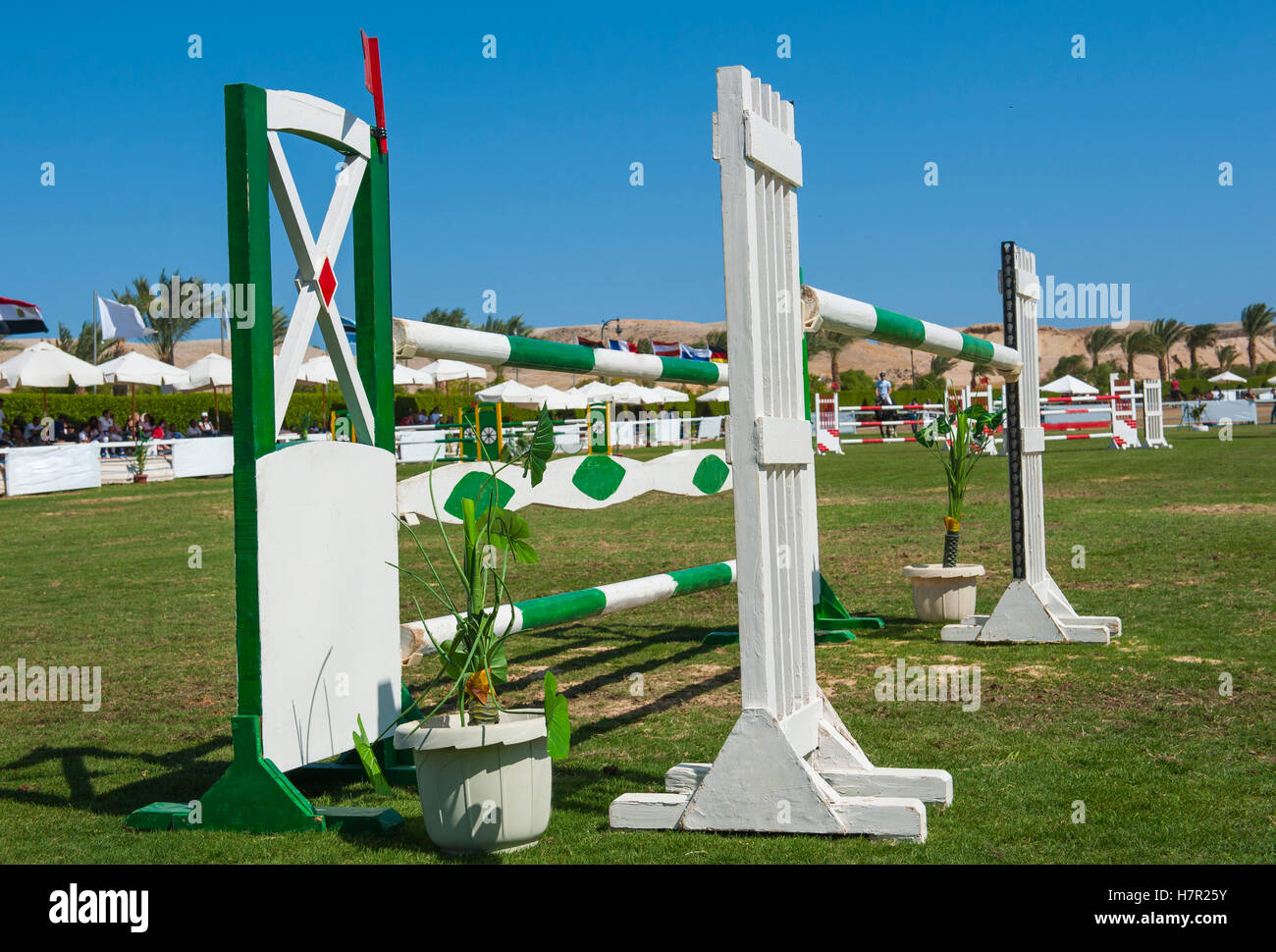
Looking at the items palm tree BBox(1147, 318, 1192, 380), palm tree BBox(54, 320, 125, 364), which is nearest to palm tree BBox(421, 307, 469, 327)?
palm tree BBox(54, 320, 125, 364)

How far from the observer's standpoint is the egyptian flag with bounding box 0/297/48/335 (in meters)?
23.7

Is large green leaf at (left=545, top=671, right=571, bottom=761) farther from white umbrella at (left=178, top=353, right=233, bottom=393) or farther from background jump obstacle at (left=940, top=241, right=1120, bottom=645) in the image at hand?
white umbrella at (left=178, top=353, right=233, bottom=393)

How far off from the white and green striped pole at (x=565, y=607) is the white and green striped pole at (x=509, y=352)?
87cm

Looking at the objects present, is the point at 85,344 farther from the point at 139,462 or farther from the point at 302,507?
the point at 302,507

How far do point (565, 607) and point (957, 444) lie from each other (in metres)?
3.79

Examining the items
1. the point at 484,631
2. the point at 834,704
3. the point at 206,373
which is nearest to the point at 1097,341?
the point at 206,373

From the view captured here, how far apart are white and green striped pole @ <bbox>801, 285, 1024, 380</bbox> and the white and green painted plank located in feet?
3.48

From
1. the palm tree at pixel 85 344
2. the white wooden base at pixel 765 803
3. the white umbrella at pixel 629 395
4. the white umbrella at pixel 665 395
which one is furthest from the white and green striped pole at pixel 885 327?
the palm tree at pixel 85 344

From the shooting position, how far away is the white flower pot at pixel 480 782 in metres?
3.27

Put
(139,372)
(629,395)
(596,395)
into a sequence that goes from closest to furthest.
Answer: (139,372), (596,395), (629,395)

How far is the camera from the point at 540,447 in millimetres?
3896

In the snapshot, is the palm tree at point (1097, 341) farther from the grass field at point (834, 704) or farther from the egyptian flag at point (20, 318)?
the grass field at point (834, 704)
